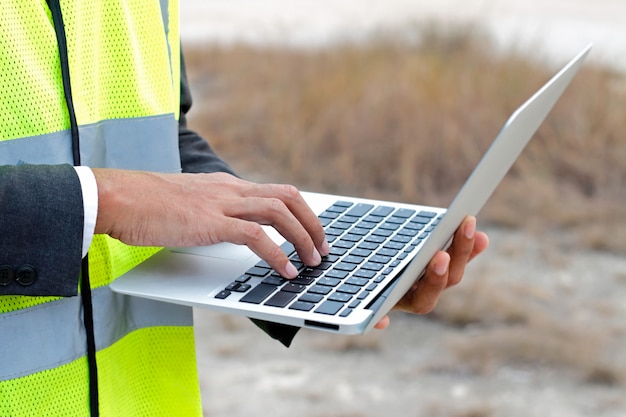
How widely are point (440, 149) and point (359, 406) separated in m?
2.00

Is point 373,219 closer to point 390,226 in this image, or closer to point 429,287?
point 390,226

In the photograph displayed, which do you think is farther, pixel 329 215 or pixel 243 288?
pixel 329 215

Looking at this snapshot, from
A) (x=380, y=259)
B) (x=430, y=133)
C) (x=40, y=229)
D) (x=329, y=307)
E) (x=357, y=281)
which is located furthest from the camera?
(x=430, y=133)

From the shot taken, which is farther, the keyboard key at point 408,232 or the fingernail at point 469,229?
the keyboard key at point 408,232

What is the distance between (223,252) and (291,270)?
0.15 metres

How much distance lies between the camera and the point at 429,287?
1.33 metres

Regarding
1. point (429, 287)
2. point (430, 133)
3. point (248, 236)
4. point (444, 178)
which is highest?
point (248, 236)

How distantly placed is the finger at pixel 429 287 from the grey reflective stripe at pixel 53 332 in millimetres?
431

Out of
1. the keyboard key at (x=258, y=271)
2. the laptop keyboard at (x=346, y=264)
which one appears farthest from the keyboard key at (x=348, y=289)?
the keyboard key at (x=258, y=271)

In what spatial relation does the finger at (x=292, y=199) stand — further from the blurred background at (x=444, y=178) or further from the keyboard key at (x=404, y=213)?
the blurred background at (x=444, y=178)

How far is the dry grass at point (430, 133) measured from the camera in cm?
423

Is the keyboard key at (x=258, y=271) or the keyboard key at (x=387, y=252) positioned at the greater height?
the keyboard key at (x=258, y=271)

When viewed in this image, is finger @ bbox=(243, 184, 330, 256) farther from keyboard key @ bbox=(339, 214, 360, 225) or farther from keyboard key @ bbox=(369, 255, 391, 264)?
keyboard key @ bbox=(339, 214, 360, 225)

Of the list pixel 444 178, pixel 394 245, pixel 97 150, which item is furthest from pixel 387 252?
pixel 444 178
